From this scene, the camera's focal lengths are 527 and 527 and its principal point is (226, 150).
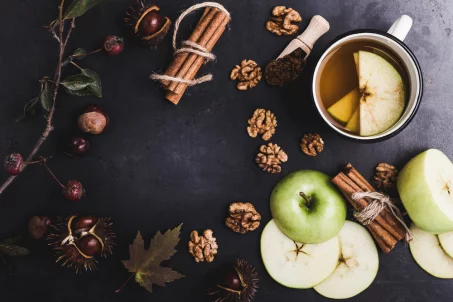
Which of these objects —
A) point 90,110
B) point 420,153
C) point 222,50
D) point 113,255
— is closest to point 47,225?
point 113,255

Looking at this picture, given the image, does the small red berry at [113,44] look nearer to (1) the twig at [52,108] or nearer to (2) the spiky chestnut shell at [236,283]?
(1) the twig at [52,108]

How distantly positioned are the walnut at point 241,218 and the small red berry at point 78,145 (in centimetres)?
37

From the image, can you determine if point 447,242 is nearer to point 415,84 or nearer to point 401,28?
point 415,84

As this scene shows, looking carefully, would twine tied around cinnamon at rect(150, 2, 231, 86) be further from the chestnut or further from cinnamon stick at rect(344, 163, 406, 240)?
cinnamon stick at rect(344, 163, 406, 240)

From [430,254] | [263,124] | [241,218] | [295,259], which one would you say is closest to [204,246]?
[241,218]

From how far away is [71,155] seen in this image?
1.23m

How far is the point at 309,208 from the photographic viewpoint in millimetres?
1204

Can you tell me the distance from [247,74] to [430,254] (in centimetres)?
62

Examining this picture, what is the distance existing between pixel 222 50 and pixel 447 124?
0.58 meters

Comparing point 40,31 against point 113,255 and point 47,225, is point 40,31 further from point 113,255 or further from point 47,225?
point 113,255

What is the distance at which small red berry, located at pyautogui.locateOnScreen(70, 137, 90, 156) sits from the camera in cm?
120

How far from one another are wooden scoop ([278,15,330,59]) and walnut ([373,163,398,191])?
1.09 feet

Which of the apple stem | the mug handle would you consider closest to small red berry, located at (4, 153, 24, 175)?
the apple stem

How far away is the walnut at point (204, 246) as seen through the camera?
1240 mm
